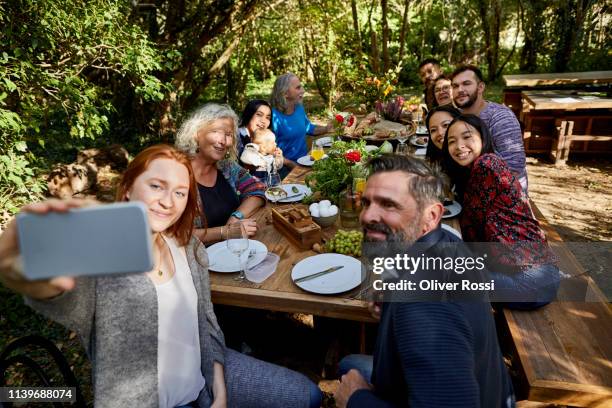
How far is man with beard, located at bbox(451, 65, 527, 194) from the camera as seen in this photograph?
3555 mm

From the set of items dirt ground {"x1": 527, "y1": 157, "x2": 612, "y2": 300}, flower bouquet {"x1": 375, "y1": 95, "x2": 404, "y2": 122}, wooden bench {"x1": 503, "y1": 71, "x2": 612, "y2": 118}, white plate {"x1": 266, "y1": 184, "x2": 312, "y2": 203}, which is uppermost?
wooden bench {"x1": 503, "y1": 71, "x2": 612, "y2": 118}

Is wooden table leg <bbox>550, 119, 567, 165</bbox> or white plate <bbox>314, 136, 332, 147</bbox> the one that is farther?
wooden table leg <bbox>550, 119, 567, 165</bbox>

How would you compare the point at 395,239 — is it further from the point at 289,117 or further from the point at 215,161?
the point at 289,117

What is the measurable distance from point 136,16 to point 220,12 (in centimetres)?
152

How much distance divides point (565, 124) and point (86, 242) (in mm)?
7174

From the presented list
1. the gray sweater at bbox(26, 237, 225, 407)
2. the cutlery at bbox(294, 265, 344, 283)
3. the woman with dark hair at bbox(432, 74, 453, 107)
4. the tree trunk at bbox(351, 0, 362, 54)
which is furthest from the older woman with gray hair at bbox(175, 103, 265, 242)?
the tree trunk at bbox(351, 0, 362, 54)

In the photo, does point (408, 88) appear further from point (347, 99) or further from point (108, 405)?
point (108, 405)

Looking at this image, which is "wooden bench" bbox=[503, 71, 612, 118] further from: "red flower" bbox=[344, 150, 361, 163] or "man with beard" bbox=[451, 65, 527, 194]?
"red flower" bbox=[344, 150, 361, 163]

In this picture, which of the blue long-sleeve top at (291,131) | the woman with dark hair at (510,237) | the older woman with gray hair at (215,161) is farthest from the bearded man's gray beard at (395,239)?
the blue long-sleeve top at (291,131)

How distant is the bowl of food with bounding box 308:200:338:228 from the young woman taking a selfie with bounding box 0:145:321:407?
84 centimetres

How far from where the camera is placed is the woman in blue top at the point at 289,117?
4.55 m

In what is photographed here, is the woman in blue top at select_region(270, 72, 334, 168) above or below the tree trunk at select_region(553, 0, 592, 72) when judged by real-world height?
below

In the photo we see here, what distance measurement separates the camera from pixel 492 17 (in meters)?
12.2

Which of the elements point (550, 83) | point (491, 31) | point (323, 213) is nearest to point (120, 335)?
point (323, 213)
